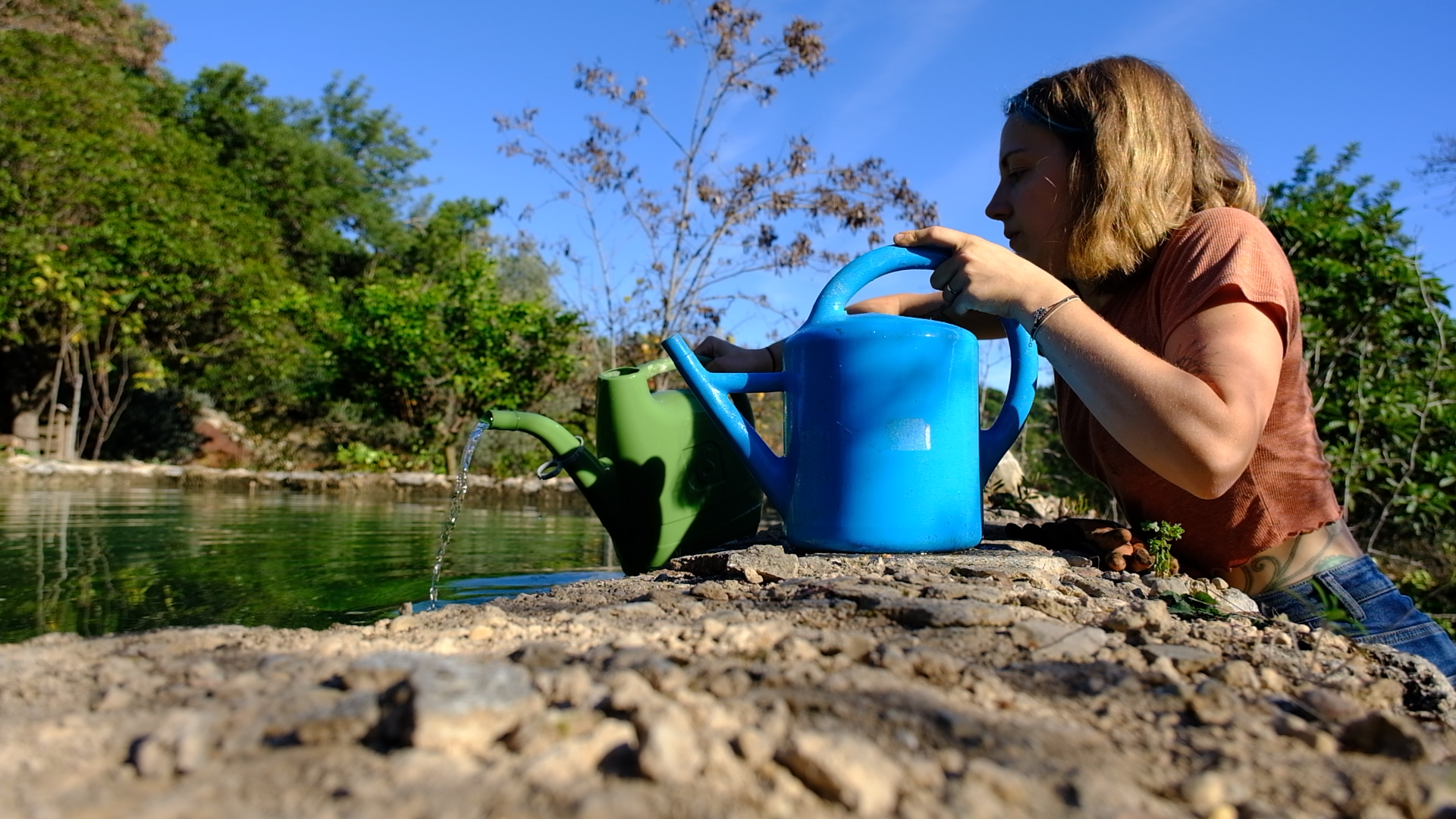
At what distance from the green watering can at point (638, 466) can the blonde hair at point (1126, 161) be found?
32.8 inches

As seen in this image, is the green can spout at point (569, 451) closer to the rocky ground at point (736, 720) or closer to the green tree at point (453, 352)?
the rocky ground at point (736, 720)

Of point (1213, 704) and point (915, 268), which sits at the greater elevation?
point (915, 268)

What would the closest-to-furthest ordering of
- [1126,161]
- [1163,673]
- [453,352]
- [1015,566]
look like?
[1163,673], [1015,566], [1126,161], [453,352]

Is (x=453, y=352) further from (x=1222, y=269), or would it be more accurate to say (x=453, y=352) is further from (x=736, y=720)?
(x=736, y=720)

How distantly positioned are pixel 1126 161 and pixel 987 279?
41 centimetres

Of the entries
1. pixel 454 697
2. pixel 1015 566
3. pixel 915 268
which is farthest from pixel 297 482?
pixel 454 697

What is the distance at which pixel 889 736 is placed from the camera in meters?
0.71

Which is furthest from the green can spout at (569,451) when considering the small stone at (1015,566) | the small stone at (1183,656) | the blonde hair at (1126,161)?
the small stone at (1183,656)

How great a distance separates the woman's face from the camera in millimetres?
1807

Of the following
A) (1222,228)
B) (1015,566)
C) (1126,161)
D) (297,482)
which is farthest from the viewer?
(297,482)

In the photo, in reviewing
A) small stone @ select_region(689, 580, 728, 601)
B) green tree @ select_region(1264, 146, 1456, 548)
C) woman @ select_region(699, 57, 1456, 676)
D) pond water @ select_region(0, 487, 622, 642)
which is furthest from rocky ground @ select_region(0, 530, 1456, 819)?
green tree @ select_region(1264, 146, 1456, 548)

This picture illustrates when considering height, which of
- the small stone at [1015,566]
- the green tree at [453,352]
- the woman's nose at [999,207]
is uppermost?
the green tree at [453,352]

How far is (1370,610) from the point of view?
1570 mm

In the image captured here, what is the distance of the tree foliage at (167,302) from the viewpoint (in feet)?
29.2
